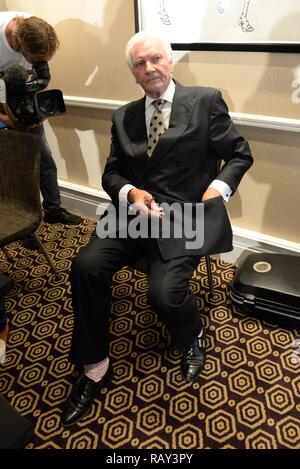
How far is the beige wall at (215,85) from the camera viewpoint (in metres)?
1.73

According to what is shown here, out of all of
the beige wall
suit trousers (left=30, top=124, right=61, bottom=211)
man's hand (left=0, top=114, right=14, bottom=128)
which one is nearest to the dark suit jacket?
the beige wall

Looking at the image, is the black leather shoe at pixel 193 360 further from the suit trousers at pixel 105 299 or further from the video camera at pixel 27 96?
the video camera at pixel 27 96

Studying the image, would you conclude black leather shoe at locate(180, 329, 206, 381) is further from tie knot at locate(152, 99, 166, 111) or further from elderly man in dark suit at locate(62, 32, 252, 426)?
tie knot at locate(152, 99, 166, 111)

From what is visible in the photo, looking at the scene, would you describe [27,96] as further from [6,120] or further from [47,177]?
[47,177]

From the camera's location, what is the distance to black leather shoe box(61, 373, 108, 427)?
1434mm

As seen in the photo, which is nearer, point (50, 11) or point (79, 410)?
point (79, 410)

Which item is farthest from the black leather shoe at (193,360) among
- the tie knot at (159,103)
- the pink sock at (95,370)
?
the tie knot at (159,103)

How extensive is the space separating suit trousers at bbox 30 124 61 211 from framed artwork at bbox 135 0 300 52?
97 centimetres

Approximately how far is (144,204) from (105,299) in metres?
0.39

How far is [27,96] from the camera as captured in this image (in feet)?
6.73

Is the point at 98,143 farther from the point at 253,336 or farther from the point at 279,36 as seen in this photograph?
the point at 253,336

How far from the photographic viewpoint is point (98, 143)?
2562 mm

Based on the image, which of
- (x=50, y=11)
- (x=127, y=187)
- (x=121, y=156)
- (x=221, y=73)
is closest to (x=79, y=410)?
(x=127, y=187)

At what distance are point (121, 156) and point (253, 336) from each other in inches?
39.4
